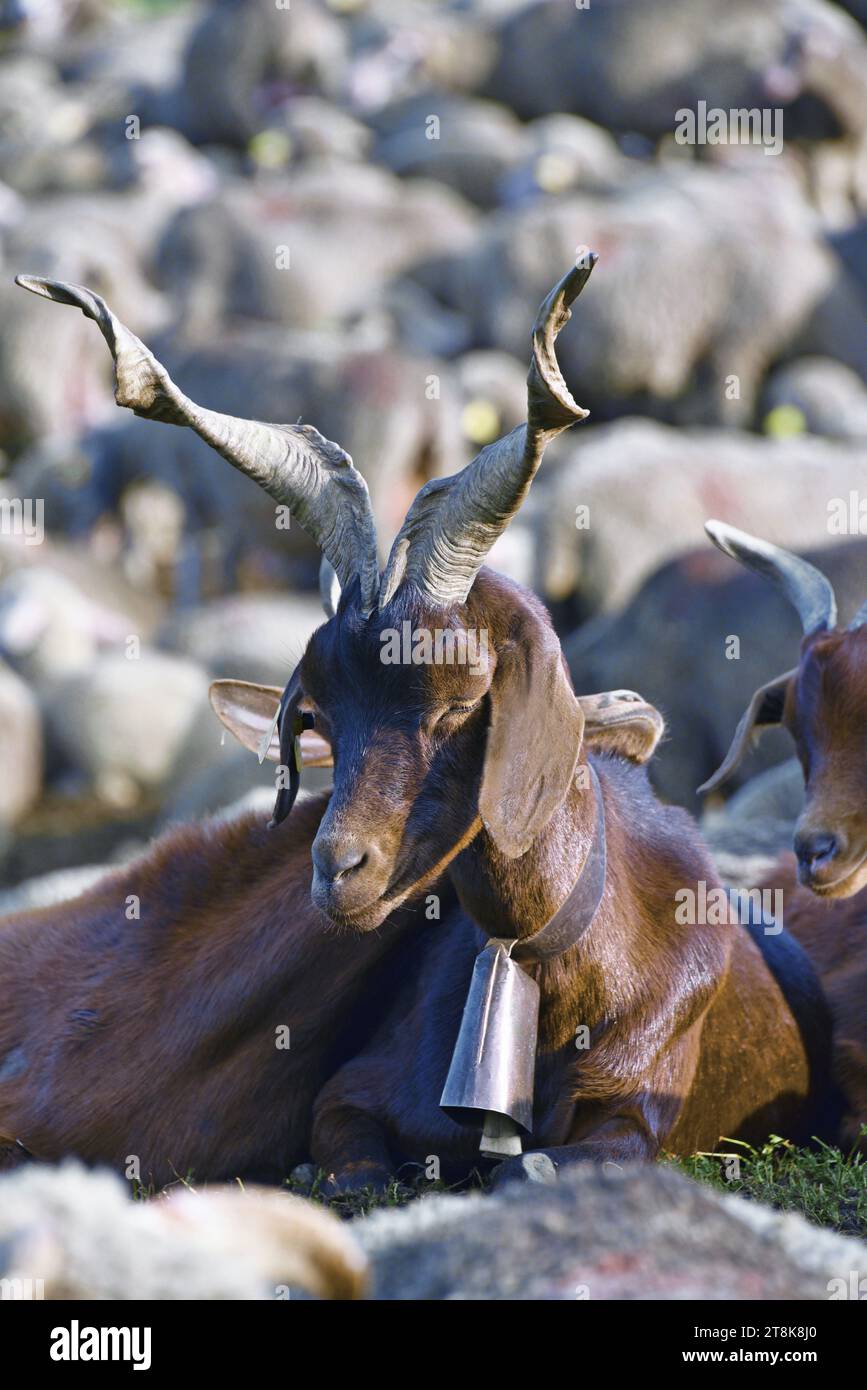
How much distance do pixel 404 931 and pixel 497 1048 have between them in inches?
29.6

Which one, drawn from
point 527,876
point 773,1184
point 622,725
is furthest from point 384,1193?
point 622,725

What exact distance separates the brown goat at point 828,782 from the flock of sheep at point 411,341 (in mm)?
943

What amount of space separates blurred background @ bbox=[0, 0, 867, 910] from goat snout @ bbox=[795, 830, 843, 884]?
282 centimetres

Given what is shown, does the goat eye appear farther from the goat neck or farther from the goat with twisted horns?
the goat neck

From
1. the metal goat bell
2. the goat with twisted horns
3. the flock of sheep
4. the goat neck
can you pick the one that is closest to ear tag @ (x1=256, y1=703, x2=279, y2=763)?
the goat with twisted horns

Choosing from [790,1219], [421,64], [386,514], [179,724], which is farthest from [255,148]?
[790,1219]

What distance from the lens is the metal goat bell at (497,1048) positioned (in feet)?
15.5

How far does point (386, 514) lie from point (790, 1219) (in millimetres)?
13147

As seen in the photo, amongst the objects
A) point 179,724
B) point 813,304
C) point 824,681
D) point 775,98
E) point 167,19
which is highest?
point 167,19

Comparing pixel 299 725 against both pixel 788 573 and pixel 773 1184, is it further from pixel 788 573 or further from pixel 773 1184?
pixel 788 573

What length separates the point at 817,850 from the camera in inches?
206

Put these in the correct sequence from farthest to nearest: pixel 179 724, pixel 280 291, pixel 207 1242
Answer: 1. pixel 280 291
2. pixel 179 724
3. pixel 207 1242

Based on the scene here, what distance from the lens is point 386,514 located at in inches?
661

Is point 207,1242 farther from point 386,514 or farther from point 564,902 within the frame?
point 386,514
